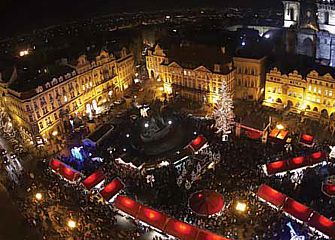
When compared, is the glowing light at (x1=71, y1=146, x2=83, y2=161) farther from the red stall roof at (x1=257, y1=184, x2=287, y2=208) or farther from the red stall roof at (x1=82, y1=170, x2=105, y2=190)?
the red stall roof at (x1=257, y1=184, x2=287, y2=208)

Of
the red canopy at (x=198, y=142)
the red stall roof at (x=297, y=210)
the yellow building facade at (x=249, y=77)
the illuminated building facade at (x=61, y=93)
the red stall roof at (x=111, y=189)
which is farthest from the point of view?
the yellow building facade at (x=249, y=77)

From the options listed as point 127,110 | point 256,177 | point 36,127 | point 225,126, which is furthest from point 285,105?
point 36,127

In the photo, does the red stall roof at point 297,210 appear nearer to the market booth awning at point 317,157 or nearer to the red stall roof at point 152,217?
the market booth awning at point 317,157

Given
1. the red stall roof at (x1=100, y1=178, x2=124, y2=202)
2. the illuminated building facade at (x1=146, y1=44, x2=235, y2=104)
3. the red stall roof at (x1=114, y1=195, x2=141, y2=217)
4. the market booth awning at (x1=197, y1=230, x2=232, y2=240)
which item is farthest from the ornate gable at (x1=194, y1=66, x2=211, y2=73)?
the market booth awning at (x1=197, y1=230, x2=232, y2=240)

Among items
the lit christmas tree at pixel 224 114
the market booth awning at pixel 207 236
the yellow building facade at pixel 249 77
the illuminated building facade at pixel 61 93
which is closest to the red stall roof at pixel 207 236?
the market booth awning at pixel 207 236

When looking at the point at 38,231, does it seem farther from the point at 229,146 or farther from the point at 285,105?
the point at 285,105
